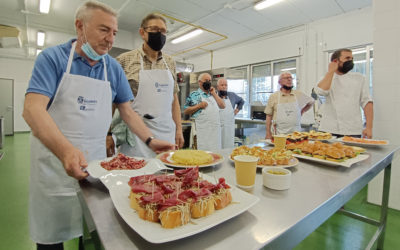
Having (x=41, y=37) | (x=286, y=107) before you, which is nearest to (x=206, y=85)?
(x=286, y=107)

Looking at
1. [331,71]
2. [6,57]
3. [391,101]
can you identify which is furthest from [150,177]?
[6,57]

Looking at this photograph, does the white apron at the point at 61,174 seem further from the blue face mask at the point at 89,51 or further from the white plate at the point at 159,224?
the white plate at the point at 159,224

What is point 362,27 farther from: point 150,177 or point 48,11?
point 48,11

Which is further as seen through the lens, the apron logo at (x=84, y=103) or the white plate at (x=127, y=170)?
the apron logo at (x=84, y=103)

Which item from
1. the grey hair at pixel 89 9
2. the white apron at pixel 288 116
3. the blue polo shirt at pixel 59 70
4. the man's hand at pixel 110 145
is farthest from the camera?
the white apron at pixel 288 116

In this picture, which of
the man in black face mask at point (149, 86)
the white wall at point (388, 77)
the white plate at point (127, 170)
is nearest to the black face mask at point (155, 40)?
the man in black face mask at point (149, 86)

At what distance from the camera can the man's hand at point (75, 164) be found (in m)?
0.77

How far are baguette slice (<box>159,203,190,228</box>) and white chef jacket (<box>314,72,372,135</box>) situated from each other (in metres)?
2.35

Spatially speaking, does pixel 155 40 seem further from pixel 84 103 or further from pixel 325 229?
pixel 325 229

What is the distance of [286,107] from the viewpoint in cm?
282

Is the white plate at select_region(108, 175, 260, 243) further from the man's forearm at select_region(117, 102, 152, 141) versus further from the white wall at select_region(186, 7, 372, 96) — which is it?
the white wall at select_region(186, 7, 372, 96)

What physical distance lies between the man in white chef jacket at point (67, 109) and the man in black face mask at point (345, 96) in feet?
7.20

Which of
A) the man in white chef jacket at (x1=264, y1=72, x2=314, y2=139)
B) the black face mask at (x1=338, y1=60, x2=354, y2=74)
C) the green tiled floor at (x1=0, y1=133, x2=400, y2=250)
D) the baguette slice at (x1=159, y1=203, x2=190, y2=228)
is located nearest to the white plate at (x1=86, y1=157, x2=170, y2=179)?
the baguette slice at (x1=159, y1=203, x2=190, y2=228)

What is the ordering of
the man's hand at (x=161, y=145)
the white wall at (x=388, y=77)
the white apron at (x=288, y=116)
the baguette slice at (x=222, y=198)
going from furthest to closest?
the white apron at (x=288, y=116) < the white wall at (x=388, y=77) < the man's hand at (x=161, y=145) < the baguette slice at (x=222, y=198)
